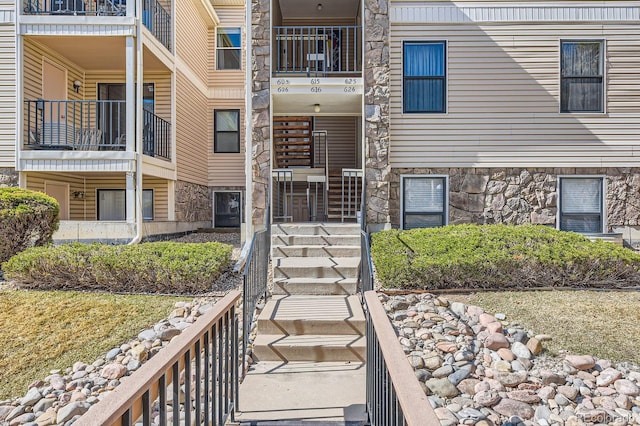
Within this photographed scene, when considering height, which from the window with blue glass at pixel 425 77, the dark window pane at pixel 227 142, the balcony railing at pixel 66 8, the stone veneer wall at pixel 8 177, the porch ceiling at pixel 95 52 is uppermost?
the balcony railing at pixel 66 8

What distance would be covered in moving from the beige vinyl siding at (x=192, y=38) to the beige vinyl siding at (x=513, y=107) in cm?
617

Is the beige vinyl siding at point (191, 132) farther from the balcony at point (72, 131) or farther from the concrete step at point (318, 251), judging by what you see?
the concrete step at point (318, 251)

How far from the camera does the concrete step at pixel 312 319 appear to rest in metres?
5.13

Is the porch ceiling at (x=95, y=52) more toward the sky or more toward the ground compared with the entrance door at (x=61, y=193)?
more toward the sky

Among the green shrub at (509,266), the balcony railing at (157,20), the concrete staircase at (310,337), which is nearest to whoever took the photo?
the concrete staircase at (310,337)

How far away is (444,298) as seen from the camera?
19.2ft

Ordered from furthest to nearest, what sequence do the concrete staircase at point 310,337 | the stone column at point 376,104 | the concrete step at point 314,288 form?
1. the stone column at point 376,104
2. the concrete step at point 314,288
3. the concrete staircase at point 310,337

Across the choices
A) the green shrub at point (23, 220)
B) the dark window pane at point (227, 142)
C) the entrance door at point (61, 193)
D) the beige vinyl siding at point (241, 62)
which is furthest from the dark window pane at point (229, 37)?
Result: the green shrub at point (23, 220)

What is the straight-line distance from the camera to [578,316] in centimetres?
519

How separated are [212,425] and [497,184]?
25.9 feet

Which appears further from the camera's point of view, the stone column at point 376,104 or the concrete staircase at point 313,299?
the stone column at point 376,104

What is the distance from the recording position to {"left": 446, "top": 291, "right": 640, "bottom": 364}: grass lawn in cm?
453

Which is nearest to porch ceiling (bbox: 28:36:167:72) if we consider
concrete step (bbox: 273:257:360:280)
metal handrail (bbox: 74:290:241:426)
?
concrete step (bbox: 273:257:360:280)

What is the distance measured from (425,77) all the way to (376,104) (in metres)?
1.45
